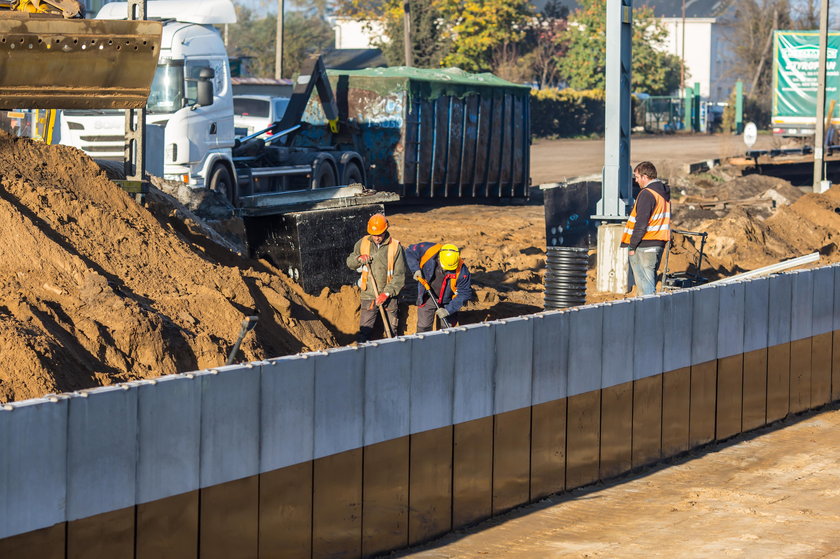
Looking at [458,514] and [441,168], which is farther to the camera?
[441,168]

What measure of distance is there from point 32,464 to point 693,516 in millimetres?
4679

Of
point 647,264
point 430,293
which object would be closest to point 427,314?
point 430,293

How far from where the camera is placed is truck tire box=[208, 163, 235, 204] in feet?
66.5

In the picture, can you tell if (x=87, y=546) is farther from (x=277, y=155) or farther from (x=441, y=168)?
(x=441, y=168)

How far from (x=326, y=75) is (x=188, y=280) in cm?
1391

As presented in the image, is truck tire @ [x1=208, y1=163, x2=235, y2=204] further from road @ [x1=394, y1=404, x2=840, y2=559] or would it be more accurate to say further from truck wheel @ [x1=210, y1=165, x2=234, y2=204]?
road @ [x1=394, y1=404, x2=840, y2=559]

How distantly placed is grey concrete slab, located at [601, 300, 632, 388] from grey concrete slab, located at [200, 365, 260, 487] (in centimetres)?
341

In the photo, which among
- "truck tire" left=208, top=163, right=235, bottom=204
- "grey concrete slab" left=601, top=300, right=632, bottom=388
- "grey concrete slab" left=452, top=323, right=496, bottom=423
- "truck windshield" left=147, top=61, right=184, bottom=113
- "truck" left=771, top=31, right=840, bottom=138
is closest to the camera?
"grey concrete slab" left=452, top=323, right=496, bottom=423

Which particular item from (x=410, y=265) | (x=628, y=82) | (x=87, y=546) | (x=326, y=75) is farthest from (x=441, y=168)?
(x=87, y=546)

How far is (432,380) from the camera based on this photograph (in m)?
8.12

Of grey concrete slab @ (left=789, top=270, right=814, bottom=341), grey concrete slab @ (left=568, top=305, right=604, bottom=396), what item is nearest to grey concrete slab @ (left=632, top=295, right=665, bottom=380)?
grey concrete slab @ (left=568, top=305, right=604, bottom=396)

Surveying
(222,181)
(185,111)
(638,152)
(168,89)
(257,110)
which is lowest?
(222,181)

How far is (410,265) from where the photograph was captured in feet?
42.5

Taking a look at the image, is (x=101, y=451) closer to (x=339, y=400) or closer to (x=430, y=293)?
(x=339, y=400)
